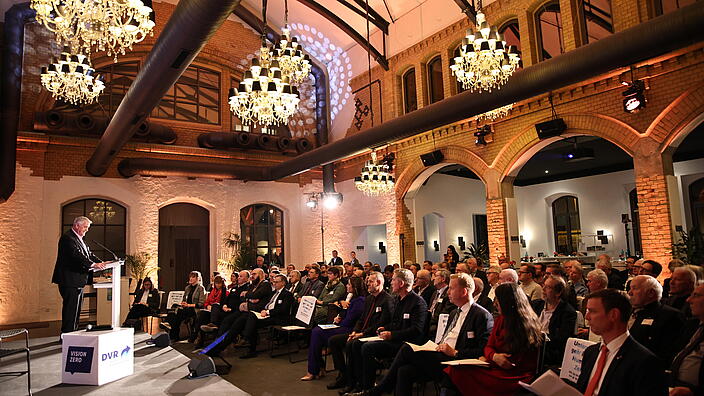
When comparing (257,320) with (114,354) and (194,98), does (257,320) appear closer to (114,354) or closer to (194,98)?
(114,354)

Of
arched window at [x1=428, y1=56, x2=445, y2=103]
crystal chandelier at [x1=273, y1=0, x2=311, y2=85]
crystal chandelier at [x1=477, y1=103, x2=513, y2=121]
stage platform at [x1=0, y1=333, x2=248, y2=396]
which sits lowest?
stage platform at [x1=0, y1=333, x2=248, y2=396]

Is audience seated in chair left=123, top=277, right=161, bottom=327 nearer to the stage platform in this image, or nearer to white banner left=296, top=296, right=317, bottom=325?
the stage platform

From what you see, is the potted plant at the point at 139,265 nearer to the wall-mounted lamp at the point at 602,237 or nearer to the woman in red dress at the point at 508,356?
the woman in red dress at the point at 508,356

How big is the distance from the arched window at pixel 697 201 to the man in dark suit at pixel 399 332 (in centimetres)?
1188

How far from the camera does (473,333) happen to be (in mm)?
4125

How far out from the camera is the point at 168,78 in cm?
632

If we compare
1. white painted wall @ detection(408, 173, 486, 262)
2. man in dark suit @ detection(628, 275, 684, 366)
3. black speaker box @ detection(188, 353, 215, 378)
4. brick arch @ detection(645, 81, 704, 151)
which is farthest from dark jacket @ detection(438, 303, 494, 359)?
white painted wall @ detection(408, 173, 486, 262)

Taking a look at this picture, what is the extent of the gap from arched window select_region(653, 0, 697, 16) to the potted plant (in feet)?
40.5

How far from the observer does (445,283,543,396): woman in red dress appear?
11.4 feet

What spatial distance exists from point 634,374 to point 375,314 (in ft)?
11.2

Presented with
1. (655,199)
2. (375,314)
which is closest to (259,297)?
(375,314)

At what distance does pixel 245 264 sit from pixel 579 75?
33.2 ft

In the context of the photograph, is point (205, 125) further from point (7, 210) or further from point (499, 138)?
point (499, 138)

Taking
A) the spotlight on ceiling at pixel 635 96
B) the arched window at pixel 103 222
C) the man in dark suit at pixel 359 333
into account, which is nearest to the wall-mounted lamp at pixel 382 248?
the arched window at pixel 103 222
